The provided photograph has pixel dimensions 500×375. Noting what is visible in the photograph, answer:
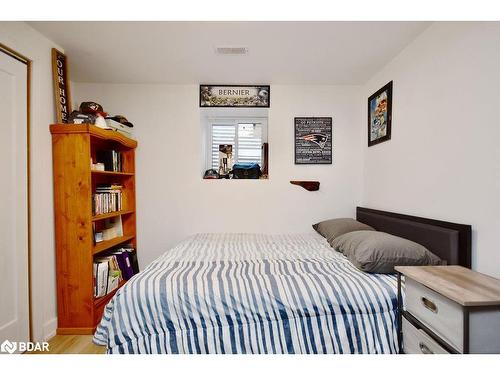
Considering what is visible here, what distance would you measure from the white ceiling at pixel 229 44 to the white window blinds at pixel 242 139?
2.16 feet

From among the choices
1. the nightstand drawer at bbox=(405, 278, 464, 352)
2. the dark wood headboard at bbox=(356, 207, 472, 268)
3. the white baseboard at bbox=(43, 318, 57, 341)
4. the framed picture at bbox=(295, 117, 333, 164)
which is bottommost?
the white baseboard at bbox=(43, 318, 57, 341)

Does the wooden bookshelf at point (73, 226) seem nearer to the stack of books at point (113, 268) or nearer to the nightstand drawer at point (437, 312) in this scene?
the stack of books at point (113, 268)

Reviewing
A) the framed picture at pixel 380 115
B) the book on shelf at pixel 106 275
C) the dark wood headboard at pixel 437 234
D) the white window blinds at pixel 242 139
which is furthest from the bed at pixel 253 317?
the white window blinds at pixel 242 139

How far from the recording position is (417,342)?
4.15ft

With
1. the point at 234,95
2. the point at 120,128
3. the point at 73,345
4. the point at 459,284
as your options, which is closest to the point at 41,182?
the point at 120,128

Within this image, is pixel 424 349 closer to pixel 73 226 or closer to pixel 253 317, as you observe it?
pixel 253 317

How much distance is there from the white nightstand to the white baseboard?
2543 mm

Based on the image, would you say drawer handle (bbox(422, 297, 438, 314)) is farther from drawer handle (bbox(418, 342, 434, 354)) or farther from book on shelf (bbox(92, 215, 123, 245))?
book on shelf (bbox(92, 215, 123, 245))

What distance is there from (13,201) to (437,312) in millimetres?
2636

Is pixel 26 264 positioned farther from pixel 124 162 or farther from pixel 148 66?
pixel 148 66

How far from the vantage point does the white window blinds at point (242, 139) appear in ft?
11.5

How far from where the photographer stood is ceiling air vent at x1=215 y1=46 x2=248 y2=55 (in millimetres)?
2279

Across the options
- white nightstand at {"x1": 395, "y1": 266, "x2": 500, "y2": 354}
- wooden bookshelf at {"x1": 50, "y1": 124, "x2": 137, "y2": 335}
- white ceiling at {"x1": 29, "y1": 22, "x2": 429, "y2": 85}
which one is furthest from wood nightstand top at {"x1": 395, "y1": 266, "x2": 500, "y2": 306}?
wooden bookshelf at {"x1": 50, "y1": 124, "x2": 137, "y2": 335}
